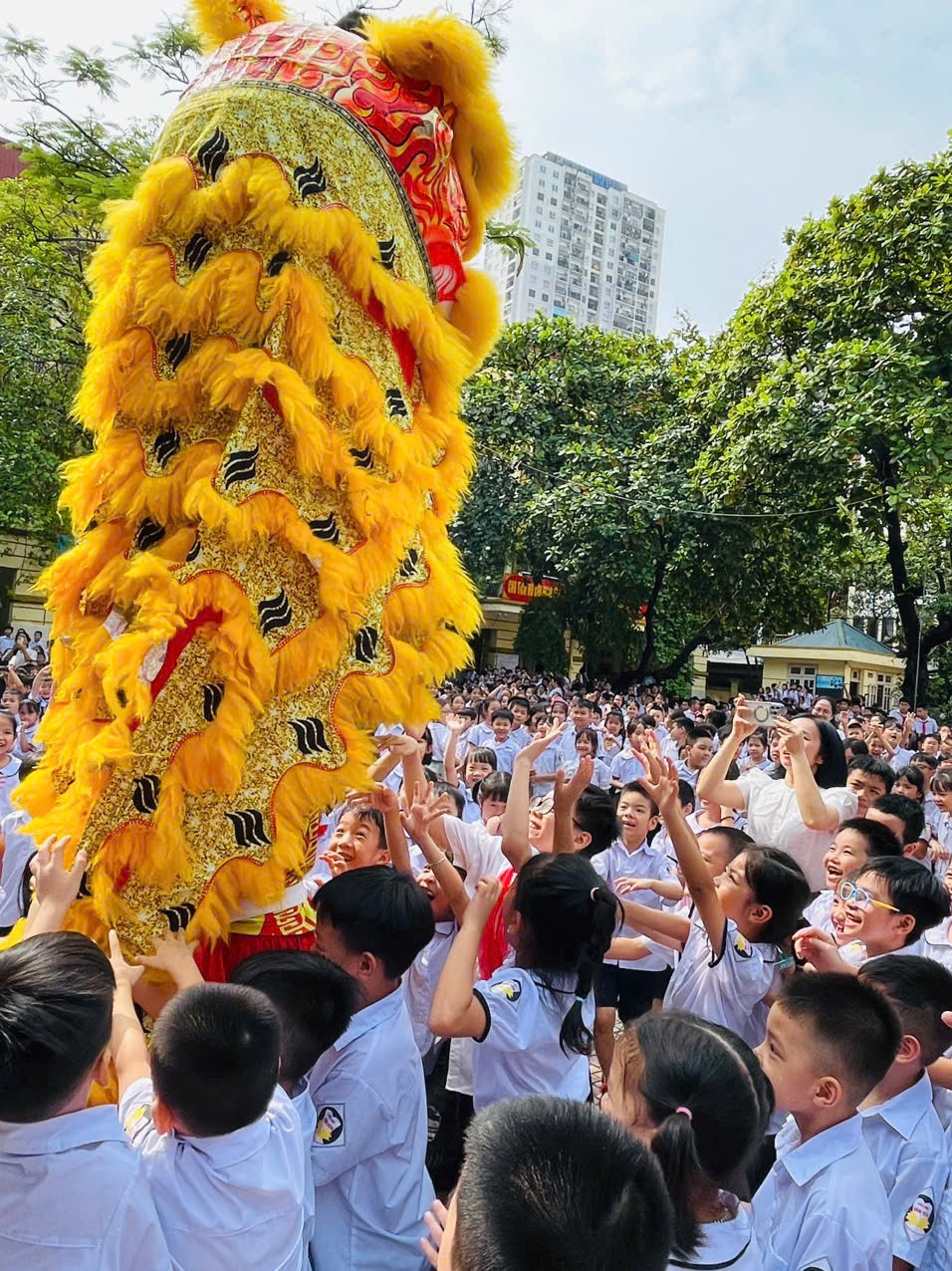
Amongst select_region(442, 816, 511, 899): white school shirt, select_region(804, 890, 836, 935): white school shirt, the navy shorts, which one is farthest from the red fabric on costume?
the navy shorts

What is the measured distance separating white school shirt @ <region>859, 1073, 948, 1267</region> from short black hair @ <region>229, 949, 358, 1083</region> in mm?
1335

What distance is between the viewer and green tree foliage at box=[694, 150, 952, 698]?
11.7m

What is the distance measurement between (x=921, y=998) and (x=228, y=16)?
3217 millimetres

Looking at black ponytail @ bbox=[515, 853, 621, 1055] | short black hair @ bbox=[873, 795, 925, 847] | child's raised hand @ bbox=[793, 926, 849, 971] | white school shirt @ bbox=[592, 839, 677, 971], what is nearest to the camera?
black ponytail @ bbox=[515, 853, 621, 1055]

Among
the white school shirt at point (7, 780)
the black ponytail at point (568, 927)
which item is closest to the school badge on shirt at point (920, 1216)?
the black ponytail at point (568, 927)

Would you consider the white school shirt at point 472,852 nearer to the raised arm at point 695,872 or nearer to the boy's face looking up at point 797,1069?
the raised arm at point 695,872

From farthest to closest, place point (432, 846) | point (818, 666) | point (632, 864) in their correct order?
point (818, 666), point (632, 864), point (432, 846)

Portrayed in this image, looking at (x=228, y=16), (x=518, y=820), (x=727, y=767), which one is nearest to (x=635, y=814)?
(x=727, y=767)

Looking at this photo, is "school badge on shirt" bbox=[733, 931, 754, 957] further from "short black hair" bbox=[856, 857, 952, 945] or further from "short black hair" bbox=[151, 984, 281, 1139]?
"short black hair" bbox=[151, 984, 281, 1139]

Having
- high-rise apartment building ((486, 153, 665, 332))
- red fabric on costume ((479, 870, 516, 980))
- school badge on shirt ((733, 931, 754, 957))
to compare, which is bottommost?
red fabric on costume ((479, 870, 516, 980))

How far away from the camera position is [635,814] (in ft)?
15.6

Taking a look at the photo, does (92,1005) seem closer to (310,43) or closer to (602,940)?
(602,940)

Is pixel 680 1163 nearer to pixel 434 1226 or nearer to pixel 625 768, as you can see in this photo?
pixel 434 1226

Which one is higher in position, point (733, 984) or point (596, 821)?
point (596, 821)
